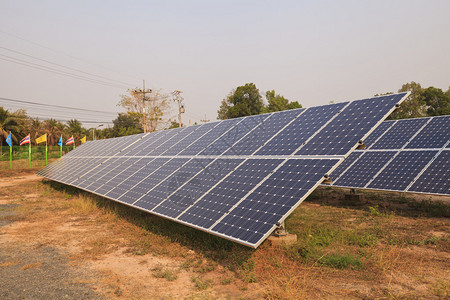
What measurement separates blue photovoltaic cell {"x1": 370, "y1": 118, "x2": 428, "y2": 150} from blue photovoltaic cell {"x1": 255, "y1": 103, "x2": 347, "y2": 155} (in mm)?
8928

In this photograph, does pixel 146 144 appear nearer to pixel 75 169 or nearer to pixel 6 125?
pixel 75 169

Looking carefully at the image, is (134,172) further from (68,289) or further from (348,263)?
(348,263)

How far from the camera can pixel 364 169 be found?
1756 cm

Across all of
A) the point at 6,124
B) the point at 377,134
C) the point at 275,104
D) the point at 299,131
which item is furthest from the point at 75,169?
the point at 275,104

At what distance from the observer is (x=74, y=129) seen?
3201 inches

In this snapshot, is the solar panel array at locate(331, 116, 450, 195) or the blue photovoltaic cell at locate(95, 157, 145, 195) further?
the blue photovoltaic cell at locate(95, 157, 145, 195)

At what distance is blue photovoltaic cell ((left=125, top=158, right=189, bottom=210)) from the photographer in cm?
1162

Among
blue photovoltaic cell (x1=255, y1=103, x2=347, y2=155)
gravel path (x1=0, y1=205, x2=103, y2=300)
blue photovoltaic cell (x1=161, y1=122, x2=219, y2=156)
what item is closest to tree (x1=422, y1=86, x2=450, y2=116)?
blue photovoltaic cell (x1=161, y1=122, x2=219, y2=156)

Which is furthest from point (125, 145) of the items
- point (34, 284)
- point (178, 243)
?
point (34, 284)

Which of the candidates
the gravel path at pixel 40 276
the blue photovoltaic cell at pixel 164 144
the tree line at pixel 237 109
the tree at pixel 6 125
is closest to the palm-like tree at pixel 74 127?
the tree line at pixel 237 109

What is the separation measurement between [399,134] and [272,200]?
14736mm

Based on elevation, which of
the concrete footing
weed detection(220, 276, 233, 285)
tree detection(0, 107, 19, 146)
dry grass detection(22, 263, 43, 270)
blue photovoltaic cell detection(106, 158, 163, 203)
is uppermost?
tree detection(0, 107, 19, 146)

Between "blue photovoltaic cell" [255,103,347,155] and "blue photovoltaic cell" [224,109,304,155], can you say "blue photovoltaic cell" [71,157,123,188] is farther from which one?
"blue photovoltaic cell" [255,103,347,155]

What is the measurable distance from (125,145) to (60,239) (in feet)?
38.1
